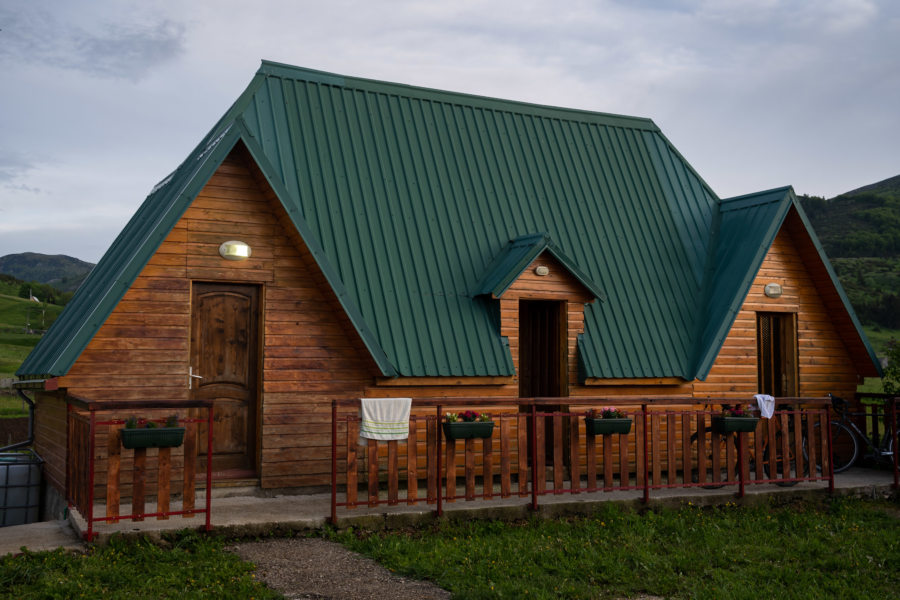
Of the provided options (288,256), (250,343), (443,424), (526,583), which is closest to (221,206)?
(288,256)

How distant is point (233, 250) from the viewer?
380 inches

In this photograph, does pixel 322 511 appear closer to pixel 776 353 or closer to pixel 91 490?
pixel 91 490

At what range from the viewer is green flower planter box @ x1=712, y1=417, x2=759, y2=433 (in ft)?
32.8

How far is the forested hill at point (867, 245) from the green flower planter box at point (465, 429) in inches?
2348

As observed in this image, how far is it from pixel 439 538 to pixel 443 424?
139 centimetres

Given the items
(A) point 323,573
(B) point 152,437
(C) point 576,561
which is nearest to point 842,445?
(C) point 576,561

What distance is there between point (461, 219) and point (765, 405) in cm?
502

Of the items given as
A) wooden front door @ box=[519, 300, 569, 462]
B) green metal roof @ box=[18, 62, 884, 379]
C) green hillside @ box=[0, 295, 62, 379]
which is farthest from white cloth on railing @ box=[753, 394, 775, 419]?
green hillside @ box=[0, 295, 62, 379]

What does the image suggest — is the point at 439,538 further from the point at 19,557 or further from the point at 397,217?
the point at 397,217

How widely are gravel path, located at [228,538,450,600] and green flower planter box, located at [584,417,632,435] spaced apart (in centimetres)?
344

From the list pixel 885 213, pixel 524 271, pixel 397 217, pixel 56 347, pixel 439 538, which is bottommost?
pixel 439 538

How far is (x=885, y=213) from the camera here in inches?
3711

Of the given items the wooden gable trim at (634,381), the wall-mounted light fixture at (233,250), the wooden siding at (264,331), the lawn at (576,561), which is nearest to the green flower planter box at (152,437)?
the lawn at (576,561)

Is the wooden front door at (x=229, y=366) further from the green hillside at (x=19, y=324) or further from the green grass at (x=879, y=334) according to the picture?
the green grass at (x=879, y=334)
